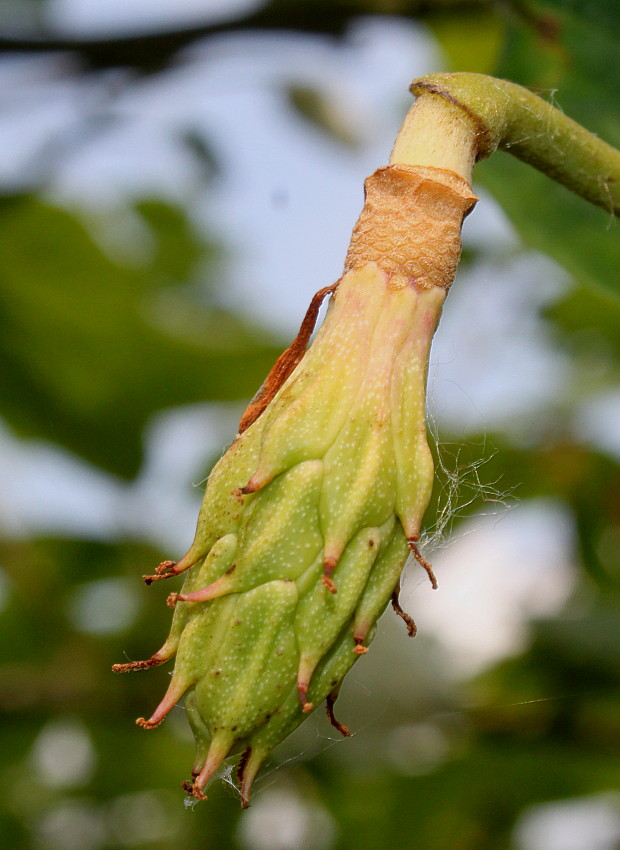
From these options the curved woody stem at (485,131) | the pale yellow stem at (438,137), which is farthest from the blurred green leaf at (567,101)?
the pale yellow stem at (438,137)

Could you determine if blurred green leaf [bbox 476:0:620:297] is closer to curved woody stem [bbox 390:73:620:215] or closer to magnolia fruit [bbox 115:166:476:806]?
curved woody stem [bbox 390:73:620:215]

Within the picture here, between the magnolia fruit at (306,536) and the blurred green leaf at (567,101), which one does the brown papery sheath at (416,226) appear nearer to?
the magnolia fruit at (306,536)

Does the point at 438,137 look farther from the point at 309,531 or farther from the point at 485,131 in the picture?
the point at 309,531

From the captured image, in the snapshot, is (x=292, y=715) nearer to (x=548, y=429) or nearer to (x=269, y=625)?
(x=269, y=625)

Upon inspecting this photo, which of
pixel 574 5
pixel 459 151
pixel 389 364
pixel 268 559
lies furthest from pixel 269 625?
pixel 574 5

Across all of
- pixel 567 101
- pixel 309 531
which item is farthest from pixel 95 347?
pixel 309 531

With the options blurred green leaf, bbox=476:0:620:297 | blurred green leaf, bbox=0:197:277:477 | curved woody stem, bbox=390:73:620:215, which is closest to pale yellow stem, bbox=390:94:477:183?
curved woody stem, bbox=390:73:620:215
